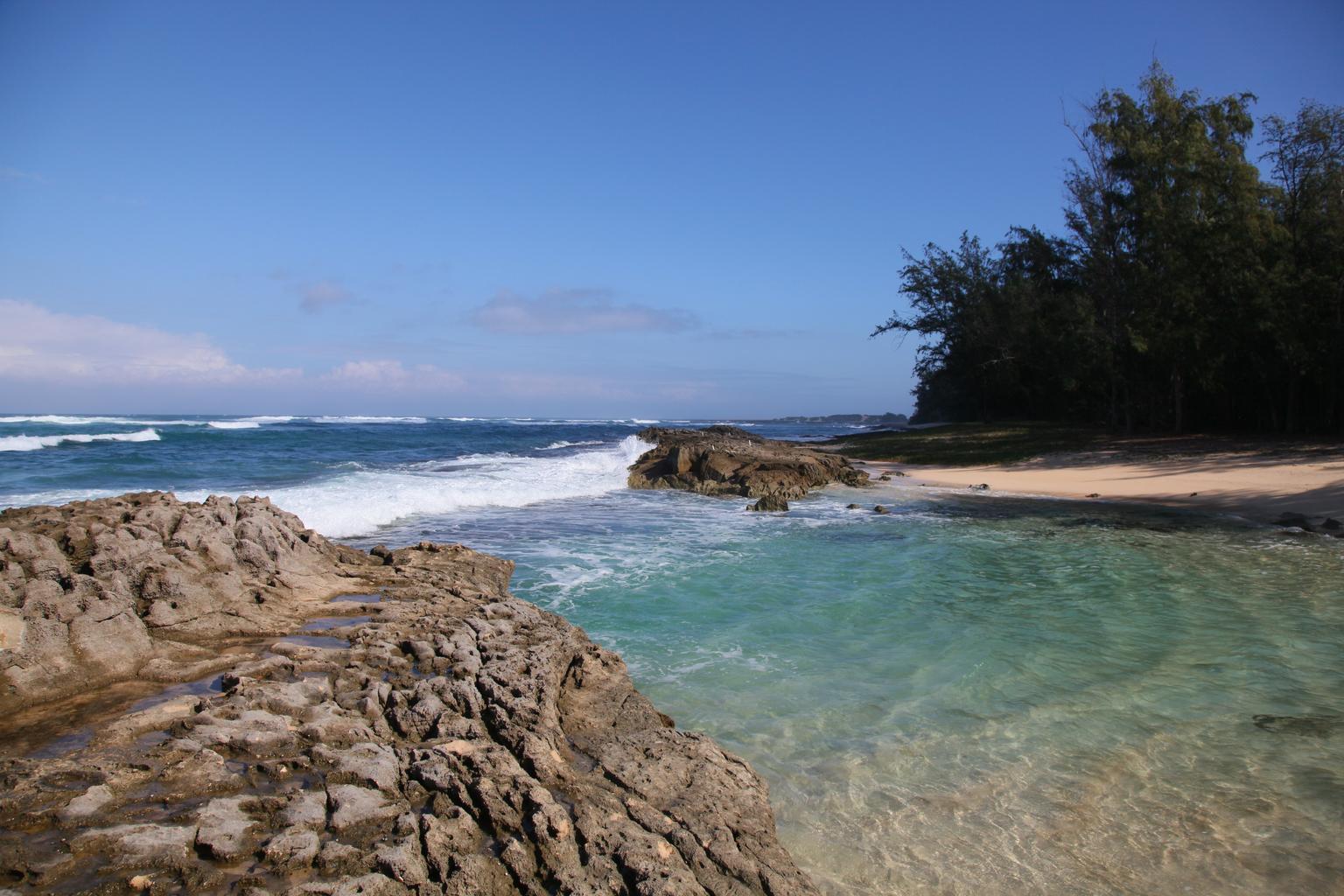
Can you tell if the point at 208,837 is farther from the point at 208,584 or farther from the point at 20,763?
the point at 208,584

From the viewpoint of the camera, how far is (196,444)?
108 ft

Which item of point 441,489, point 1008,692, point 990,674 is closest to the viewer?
point 1008,692

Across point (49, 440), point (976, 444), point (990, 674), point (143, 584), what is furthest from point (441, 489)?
point (49, 440)

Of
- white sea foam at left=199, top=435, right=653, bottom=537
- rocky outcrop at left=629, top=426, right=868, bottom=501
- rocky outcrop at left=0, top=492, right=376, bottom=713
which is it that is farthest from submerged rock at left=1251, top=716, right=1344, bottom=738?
rocky outcrop at left=629, top=426, right=868, bottom=501

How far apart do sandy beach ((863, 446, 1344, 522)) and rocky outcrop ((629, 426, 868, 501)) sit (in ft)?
10.1

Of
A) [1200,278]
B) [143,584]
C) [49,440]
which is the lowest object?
[143,584]

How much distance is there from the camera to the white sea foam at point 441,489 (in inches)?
518

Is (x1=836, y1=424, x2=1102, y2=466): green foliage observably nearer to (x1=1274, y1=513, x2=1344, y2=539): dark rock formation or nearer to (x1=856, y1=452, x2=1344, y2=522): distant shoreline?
(x1=856, y1=452, x2=1344, y2=522): distant shoreline

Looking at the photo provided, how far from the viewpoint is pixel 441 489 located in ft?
54.2

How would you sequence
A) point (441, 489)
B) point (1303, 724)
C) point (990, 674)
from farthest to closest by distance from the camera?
point (441, 489) < point (990, 674) < point (1303, 724)

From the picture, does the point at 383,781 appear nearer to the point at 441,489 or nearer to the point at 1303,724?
the point at 1303,724

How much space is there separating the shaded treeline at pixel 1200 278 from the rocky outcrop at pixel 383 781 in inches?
957

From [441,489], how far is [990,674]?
43.3ft

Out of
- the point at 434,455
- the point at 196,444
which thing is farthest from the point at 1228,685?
the point at 196,444
